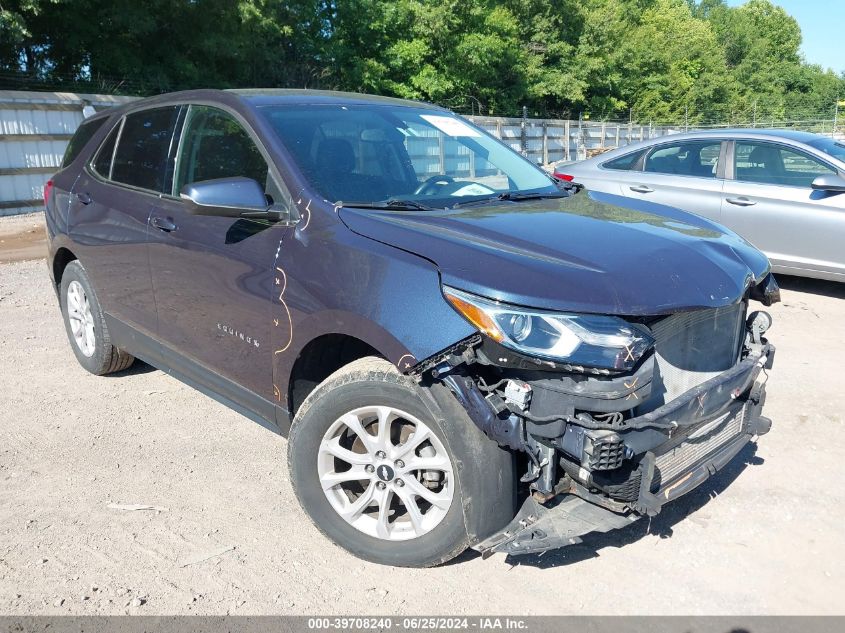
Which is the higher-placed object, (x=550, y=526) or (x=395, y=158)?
(x=395, y=158)

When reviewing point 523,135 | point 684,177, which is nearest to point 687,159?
point 684,177

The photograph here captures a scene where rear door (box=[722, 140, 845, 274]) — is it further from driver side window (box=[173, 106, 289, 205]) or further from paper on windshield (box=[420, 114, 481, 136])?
driver side window (box=[173, 106, 289, 205])

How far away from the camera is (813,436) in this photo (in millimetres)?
4230

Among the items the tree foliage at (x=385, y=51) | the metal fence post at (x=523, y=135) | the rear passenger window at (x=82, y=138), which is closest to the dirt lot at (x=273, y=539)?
the rear passenger window at (x=82, y=138)

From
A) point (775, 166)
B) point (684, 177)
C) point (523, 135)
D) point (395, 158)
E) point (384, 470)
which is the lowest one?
point (384, 470)

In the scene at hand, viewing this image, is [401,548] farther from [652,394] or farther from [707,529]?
[707,529]

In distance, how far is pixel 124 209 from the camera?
427 centimetres

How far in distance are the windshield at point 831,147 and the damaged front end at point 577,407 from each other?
5.19 meters

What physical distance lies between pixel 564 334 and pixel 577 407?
0.81ft

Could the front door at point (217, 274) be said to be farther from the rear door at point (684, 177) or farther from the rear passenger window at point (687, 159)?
the rear passenger window at point (687, 159)

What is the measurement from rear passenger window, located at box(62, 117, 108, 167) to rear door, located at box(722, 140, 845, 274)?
576cm

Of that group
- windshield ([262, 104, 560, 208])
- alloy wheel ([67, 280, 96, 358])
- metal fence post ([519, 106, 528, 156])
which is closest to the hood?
windshield ([262, 104, 560, 208])

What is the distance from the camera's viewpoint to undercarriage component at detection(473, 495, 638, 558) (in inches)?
103

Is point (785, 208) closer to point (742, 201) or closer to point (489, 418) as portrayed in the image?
point (742, 201)
